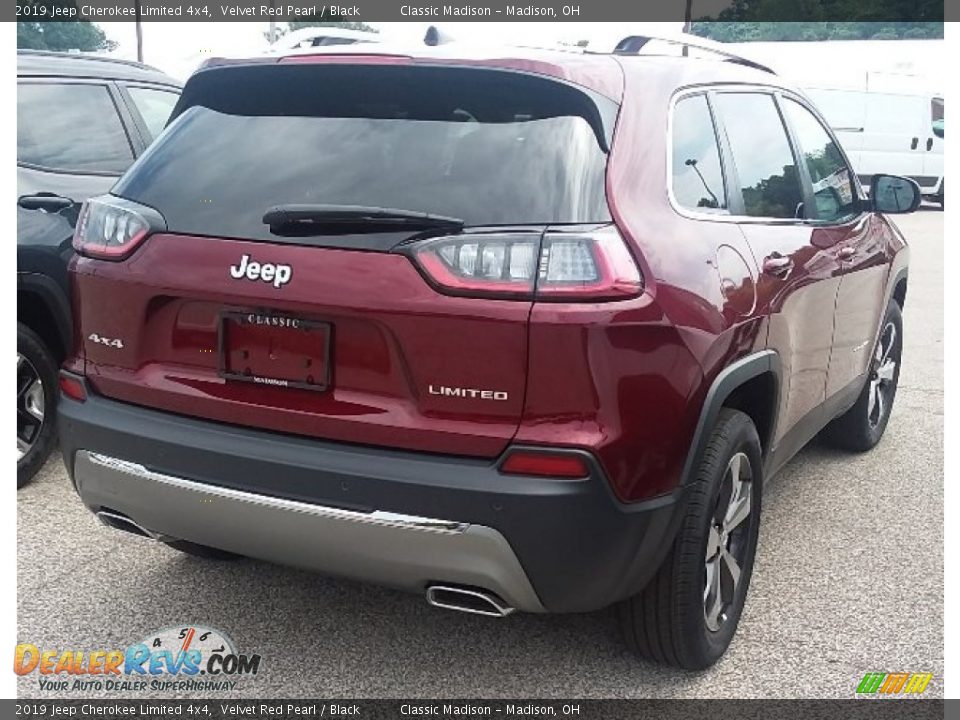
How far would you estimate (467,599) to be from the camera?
2.58 m

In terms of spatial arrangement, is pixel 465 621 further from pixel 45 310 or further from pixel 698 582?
pixel 45 310

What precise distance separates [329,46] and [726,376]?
1.55m

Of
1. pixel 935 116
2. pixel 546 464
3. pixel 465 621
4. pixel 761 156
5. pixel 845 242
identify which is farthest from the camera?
pixel 935 116

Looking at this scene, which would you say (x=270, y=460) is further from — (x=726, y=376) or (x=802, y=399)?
(x=802, y=399)

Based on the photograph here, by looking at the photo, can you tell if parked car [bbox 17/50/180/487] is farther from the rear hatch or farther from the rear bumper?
the rear bumper

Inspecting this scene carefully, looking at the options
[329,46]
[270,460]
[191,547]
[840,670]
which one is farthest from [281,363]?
[840,670]

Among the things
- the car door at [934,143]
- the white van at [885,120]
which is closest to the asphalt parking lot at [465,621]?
the white van at [885,120]

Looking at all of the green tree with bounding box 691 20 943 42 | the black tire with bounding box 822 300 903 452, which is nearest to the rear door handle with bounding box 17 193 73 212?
the black tire with bounding box 822 300 903 452

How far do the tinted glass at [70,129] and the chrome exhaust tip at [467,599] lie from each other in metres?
3.05

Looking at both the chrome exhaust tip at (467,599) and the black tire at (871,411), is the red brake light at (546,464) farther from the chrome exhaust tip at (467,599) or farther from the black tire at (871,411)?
the black tire at (871,411)

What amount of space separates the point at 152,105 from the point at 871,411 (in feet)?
13.4

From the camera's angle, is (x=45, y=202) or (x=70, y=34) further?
(x=70, y=34)

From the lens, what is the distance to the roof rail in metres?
3.16

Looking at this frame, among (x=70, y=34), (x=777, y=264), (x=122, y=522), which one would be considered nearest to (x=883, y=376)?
(x=777, y=264)
